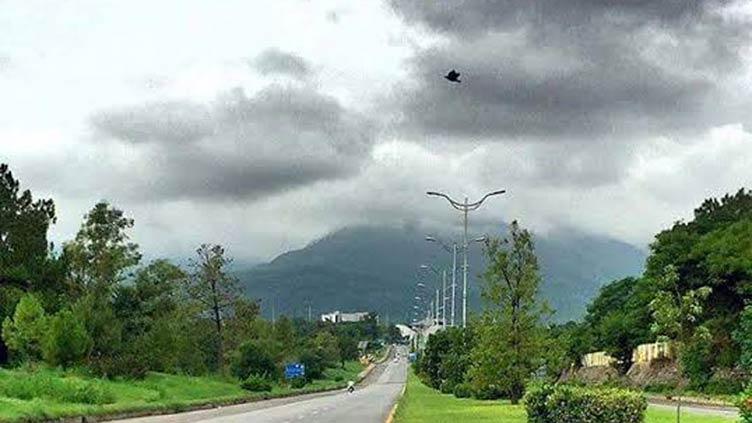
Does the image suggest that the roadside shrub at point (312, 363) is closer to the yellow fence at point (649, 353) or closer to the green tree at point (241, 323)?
the green tree at point (241, 323)

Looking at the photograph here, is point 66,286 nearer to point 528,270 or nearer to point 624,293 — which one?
point 528,270

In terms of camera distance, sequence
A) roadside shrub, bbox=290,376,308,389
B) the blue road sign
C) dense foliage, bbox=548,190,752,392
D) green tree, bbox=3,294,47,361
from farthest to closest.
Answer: roadside shrub, bbox=290,376,308,389
the blue road sign
dense foliage, bbox=548,190,752,392
green tree, bbox=3,294,47,361

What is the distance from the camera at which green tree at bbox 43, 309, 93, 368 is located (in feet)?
199

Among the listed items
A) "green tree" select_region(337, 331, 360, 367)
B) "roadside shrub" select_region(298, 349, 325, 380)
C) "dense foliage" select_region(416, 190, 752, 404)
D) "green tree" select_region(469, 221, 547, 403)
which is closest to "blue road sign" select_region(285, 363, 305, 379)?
"roadside shrub" select_region(298, 349, 325, 380)

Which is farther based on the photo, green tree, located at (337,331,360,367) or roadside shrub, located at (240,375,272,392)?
green tree, located at (337,331,360,367)

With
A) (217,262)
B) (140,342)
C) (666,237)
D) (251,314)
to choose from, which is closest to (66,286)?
(140,342)

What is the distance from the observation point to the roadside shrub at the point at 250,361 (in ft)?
325

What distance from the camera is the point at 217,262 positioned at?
90812 mm

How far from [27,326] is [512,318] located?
85.6ft

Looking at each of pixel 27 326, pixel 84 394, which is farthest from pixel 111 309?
pixel 84 394

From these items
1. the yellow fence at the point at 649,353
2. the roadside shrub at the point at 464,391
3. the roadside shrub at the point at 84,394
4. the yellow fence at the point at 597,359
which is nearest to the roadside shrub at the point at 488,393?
the roadside shrub at the point at 464,391

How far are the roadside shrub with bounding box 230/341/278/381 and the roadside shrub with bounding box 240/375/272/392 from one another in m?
3.40

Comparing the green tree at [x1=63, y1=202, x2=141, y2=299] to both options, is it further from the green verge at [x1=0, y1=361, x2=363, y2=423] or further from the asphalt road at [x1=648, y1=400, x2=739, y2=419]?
the asphalt road at [x1=648, y1=400, x2=739, y2=419]

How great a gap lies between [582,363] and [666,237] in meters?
32.6
